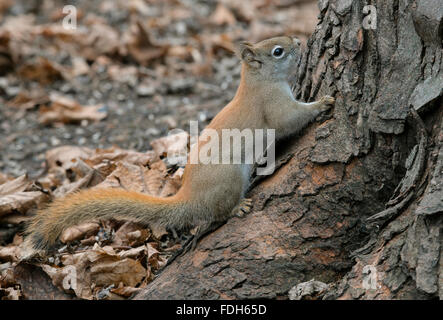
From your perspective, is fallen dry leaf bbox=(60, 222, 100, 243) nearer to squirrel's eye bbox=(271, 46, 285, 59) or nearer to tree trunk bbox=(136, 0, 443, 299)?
tree trunk bbox=(136, 0, 443, 299)

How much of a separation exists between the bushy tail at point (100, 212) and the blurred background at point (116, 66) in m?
1.61

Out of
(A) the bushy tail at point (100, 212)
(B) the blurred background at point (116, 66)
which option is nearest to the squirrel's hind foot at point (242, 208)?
(A) the bushy tail at point (100, 212)

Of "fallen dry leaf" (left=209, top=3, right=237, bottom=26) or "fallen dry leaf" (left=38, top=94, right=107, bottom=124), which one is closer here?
Answer: "fallen dry leaf" (left=38, top=94, right=107, bottom=124)

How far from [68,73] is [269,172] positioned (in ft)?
12.7

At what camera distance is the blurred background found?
15.9 feet

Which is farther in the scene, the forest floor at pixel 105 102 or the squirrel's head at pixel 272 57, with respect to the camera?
the squirrel's head at pixel 272 57

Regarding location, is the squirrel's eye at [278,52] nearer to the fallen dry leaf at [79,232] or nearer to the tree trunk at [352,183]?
the tree trunk at [352,183]

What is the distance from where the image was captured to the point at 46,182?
3766mm

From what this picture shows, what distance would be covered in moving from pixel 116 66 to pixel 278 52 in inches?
127

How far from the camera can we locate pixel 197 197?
2.75 m

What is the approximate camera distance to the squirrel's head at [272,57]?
A: 10.2 feet

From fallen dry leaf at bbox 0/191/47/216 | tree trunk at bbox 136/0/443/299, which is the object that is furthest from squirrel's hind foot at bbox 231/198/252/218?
fallen dry leaf at bbox 0/191/47/216

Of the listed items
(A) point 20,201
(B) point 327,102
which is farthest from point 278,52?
(A) point 20,201

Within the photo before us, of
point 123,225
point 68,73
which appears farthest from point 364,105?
point 68,73
